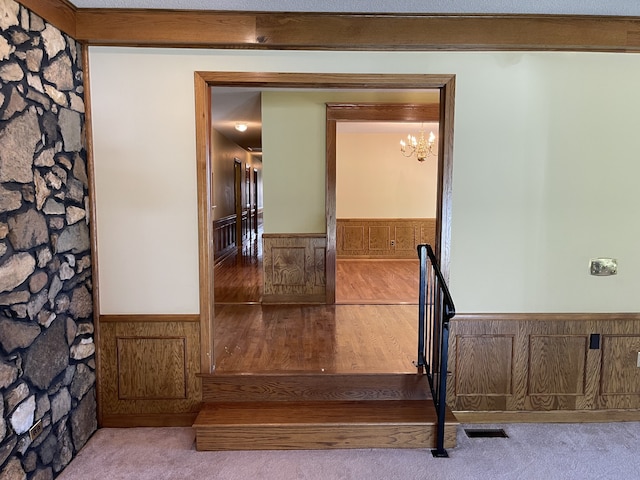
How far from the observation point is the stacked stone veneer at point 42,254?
179cm

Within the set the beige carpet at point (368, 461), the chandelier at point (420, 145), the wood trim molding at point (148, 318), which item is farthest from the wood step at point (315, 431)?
the chandelier at point (420, 145)

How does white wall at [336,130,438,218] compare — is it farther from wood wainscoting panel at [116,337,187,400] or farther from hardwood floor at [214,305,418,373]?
wood wainscoting panel at [116,337,187,400]

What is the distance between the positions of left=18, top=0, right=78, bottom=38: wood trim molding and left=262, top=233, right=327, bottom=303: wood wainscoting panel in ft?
9.41

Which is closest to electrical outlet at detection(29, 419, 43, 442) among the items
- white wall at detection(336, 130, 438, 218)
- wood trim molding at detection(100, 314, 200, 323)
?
wood trim molding at detection(100, 314, 200, 323)

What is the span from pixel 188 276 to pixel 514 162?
2214 mm

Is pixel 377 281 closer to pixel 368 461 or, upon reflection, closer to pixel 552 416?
pixel 552 416

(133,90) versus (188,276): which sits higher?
(133,90)

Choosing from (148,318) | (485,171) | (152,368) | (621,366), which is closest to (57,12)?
(148,318)

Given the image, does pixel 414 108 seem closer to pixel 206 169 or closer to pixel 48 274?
pixel 206 169

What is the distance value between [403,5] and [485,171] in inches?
43.6

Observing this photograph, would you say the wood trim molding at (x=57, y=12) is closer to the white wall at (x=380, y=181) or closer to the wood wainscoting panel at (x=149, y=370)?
the wood wainscoting panel at (x=149, y=370)

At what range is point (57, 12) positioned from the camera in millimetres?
2170

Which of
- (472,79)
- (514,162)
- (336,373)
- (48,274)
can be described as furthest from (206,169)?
(514,162)

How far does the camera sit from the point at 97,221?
101 inches
